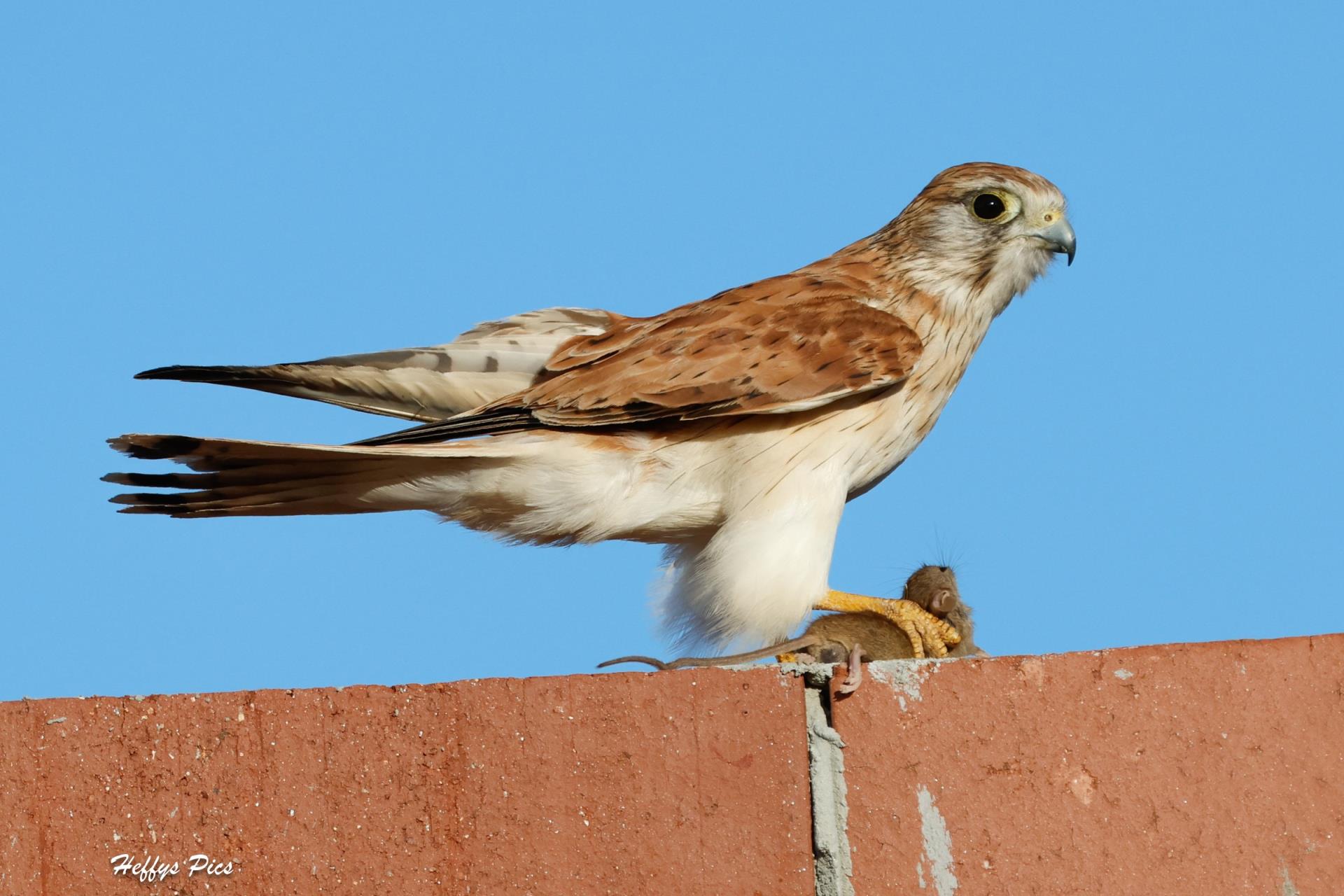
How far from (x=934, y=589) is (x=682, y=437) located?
0.97 meters

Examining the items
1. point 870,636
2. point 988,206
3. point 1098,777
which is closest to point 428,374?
point 870,636

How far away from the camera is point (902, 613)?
160 inches

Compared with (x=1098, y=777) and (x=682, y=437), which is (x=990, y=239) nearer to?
(x=682, y=437)

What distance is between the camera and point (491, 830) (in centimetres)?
255

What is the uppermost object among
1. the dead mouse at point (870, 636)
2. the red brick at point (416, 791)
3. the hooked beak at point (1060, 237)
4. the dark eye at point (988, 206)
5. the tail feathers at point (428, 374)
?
the dark eye at point (988, 206)

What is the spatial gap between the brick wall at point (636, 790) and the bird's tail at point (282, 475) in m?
1.18

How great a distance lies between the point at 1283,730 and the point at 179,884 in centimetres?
196

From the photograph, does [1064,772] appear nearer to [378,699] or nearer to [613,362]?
[378,699]

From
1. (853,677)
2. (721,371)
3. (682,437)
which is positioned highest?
(721,371)

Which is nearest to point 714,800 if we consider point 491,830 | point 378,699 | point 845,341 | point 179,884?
point 491,830

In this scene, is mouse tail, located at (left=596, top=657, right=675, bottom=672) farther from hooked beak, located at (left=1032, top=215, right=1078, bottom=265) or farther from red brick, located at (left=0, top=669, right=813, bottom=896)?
hooked beak, located at (left=1032, top=215, right=1078, bottom=265)

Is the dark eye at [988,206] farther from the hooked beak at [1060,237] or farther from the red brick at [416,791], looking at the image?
the red brick at [416,791]
